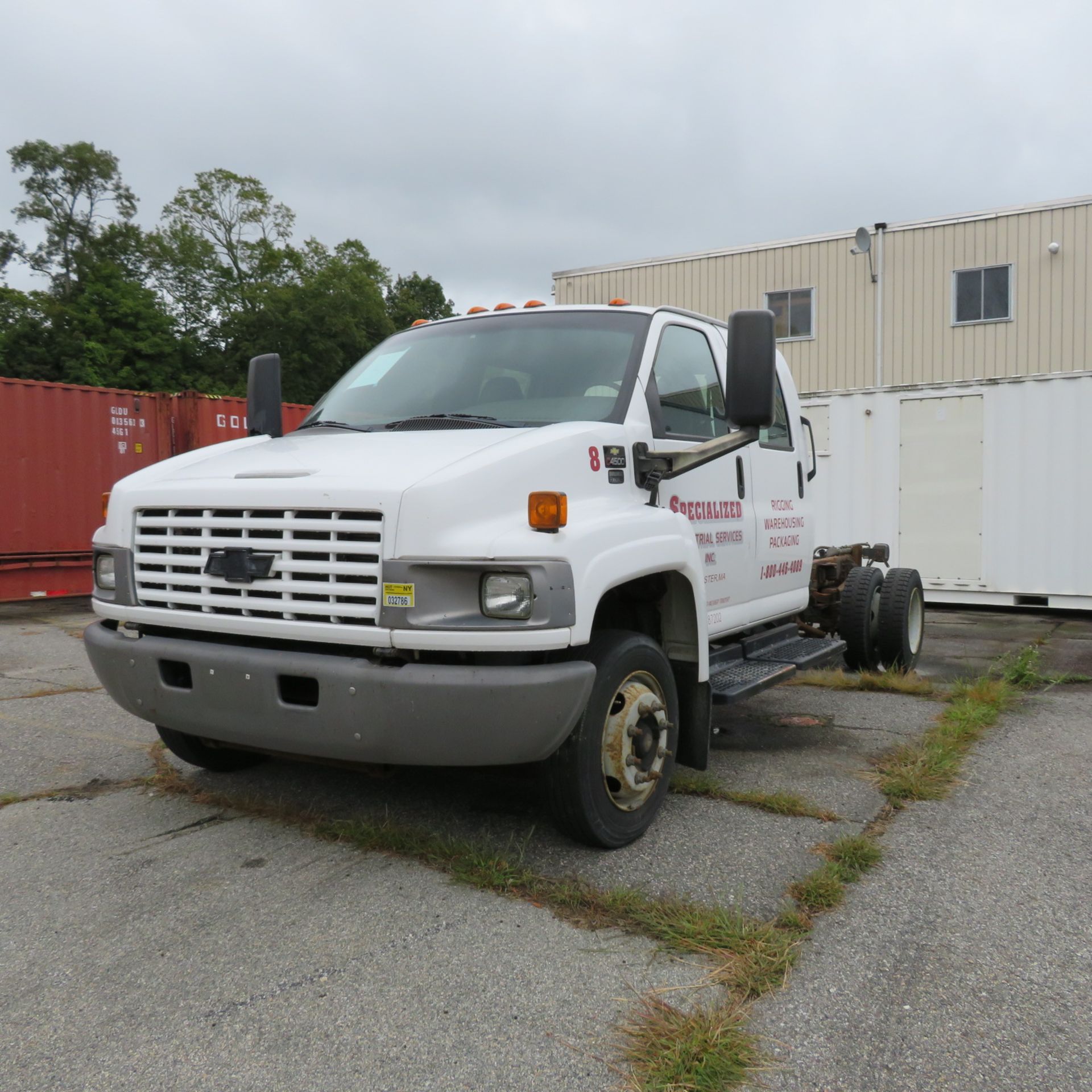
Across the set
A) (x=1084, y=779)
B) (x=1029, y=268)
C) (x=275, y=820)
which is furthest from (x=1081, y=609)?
(x=275, y=820)

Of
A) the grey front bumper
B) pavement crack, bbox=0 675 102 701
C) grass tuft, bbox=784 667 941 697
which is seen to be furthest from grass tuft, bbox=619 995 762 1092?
pavement crack, bbox=0 675 102 701

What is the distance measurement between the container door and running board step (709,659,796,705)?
19 centimetres

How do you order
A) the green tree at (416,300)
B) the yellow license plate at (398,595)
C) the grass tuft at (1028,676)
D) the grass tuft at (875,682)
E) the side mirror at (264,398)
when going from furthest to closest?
the green tree at (416,300)
the grass tuft at (1028,676)
the grass tuft at (875,682)
the side mirror at (264,398)
the yellow license plate at (398,595)

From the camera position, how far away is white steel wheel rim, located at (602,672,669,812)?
337 cm

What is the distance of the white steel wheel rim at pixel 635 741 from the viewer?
11.0ft

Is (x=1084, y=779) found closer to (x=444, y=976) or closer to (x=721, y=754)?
(x=721, y=754)

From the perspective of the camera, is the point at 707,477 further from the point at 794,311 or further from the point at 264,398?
the point at 794,311

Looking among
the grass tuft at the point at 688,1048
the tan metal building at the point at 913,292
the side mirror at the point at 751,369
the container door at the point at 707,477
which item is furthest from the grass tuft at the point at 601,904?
the tan metal building at the point at 913,292

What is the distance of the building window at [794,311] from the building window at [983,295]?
2.48m

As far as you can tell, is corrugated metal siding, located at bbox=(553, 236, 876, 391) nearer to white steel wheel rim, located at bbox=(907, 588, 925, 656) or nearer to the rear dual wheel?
white steel wheel rim, located at bbox=(907, 588, 925, 656)

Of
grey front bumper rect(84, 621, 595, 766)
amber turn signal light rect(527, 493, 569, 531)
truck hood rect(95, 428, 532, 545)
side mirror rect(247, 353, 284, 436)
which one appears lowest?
grey front bumper rect(84, 621, 595, 766)

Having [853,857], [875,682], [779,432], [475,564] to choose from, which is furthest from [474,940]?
[875,682]

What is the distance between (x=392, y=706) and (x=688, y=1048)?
1242mm

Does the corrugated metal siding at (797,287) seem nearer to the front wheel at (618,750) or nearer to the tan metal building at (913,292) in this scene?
the tan metal building at (913,292)
